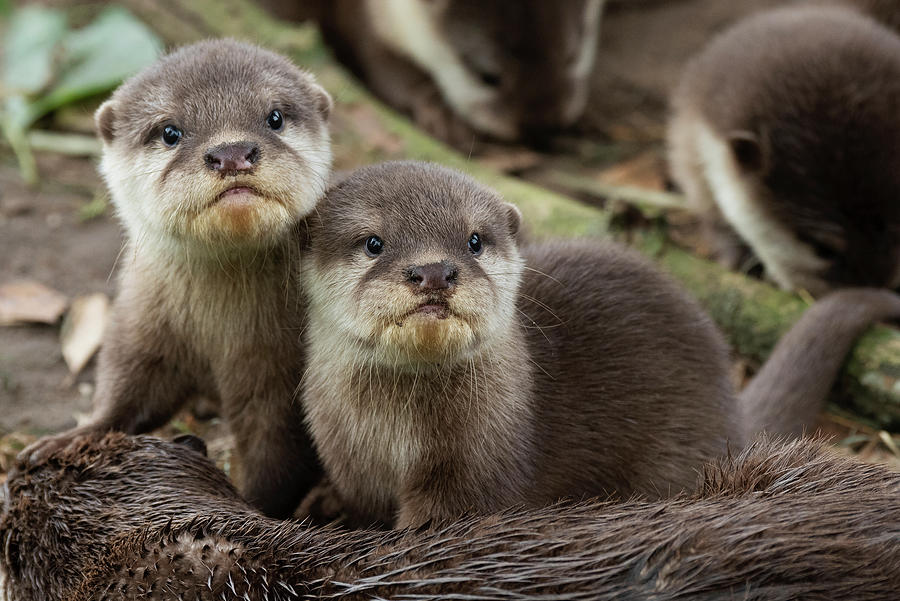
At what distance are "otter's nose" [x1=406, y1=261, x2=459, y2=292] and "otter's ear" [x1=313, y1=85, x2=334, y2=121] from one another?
2.95 ft

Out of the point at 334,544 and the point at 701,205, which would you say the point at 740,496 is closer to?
the point at 334,544

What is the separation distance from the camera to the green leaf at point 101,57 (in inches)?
214

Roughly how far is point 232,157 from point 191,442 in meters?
0.88

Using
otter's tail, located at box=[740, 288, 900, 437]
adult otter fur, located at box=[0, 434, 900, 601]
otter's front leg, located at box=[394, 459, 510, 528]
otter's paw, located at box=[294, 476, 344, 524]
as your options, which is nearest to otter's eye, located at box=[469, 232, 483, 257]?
otter's front leg, located at box=[394, 459, 510, 528]

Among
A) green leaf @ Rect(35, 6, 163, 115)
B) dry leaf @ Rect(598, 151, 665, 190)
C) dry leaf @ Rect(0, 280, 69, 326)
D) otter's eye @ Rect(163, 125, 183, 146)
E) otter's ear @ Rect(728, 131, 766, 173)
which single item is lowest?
dry leaf @ Rect(0, 280, 69, 326)

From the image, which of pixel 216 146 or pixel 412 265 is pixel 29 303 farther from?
pixel 412 265

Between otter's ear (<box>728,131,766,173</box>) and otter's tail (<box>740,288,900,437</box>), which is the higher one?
otter's ear (<box>728,131,766,173</box>)

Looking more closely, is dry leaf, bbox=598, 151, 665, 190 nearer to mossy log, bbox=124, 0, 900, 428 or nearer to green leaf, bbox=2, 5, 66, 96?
mossy log, bbox=124, 0, 900, 428

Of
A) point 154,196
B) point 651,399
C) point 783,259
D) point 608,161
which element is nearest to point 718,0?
point 608,161

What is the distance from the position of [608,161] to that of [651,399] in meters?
3.21

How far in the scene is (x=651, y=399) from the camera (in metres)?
3.08

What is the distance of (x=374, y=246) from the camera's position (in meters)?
2.63

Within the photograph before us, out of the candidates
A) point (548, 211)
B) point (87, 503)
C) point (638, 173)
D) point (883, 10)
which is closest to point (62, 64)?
point (548, 211)

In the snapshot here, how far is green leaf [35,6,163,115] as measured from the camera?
5.45 meters
